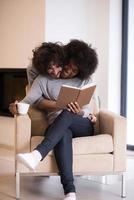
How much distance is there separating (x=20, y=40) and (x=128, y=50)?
1.24m

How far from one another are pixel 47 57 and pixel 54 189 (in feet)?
3.06

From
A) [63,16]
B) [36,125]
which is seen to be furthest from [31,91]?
[63,16]

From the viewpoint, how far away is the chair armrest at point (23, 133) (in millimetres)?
2184

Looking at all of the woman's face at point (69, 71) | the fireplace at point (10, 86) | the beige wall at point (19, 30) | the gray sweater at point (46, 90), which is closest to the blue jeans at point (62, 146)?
the gray sweater at point (46, 90)

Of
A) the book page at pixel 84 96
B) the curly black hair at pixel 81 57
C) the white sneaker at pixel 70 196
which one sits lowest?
the white sneaker at pixel 70 196

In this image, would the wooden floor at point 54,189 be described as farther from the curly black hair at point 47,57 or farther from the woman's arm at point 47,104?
the curly black hair at point 47,57

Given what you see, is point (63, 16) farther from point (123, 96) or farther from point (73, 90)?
point (73, 90)

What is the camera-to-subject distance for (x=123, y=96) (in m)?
3.95

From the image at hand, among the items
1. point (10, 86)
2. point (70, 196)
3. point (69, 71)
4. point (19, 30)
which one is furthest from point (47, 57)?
point (10, 86)

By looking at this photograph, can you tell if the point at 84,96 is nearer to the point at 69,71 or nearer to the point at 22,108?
the point at 69,71

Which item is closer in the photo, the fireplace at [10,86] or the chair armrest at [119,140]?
the chair armrest at [119,140]

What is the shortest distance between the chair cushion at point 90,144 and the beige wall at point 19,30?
162 cm

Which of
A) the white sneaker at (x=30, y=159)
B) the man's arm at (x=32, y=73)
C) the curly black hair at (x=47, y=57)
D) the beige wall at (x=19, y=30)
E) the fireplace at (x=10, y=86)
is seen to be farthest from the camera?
the fireplace at (x=10, y=86)

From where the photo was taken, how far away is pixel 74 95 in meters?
2.18
